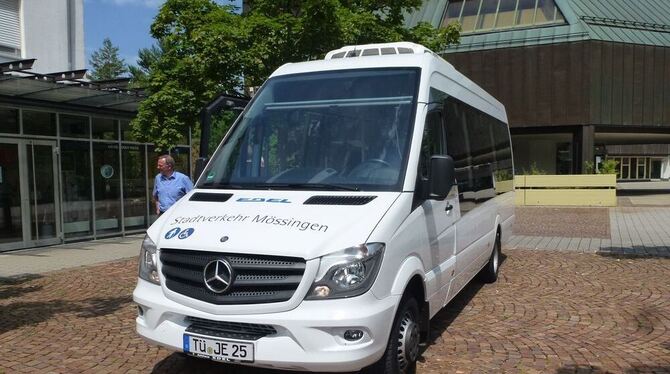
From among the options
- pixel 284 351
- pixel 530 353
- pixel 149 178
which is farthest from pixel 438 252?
pixel 149 178

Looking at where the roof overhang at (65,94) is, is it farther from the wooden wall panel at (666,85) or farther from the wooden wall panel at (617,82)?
the wooden wall panel at (666,85)

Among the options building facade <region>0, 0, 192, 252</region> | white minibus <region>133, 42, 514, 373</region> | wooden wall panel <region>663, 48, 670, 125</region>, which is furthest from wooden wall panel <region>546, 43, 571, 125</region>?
white minibus <region>133, 42, 514, 373</region>

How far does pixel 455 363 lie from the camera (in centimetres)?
480

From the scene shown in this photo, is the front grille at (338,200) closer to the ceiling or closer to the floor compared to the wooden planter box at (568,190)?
closer to the ceiling

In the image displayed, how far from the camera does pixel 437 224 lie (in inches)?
191

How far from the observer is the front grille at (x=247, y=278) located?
362 centimetres

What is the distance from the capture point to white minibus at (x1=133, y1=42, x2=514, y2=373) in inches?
141

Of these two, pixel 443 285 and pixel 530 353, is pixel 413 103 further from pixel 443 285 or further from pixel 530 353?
pixel 530 353

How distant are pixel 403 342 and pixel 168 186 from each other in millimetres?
5599

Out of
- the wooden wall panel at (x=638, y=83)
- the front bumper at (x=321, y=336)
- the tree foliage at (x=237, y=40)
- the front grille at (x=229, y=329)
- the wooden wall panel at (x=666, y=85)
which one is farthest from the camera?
the wooden wall panel at (x=666, y=85)

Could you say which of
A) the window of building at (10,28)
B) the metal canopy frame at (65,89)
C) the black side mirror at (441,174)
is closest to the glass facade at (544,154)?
the metal canopy frame at (65,89)

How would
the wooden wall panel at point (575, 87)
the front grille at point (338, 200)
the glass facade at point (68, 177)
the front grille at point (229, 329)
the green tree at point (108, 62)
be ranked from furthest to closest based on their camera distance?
1. the green tree at point (108, 62)
2. the wooden wall panel at point (575, 87)
3. the glass facade at point (68, 177)
4. the front grille at point (338, 200)
5. the front grille at point (229, 329)

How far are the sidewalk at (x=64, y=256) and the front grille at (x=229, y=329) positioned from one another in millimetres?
6789

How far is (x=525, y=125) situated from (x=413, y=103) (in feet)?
82.5
